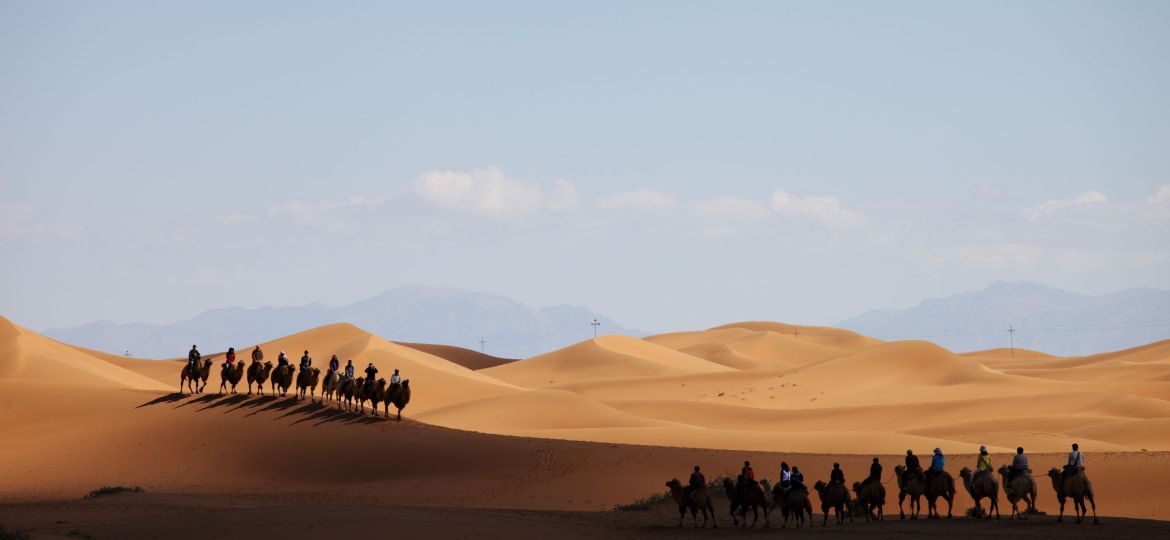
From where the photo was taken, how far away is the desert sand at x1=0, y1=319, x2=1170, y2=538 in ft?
118

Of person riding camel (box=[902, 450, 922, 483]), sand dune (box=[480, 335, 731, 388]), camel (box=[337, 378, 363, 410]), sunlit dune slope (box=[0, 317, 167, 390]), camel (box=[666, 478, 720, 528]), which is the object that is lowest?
camel (box=[666, 478, 720, 528])

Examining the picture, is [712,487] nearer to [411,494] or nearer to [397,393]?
[411,494]

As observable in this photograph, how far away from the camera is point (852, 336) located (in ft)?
532

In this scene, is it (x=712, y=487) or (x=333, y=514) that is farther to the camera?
(x=712, y=487)

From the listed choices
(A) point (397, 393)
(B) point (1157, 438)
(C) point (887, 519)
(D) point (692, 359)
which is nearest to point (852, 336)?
(D) point (692, 359)

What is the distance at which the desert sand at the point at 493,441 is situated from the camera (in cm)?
3609

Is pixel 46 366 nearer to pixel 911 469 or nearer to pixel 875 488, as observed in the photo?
pixel 875 488

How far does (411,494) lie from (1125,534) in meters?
19.0

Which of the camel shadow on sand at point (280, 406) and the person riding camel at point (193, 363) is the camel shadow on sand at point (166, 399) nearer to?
the camel shadow on sand at point (280, 406)

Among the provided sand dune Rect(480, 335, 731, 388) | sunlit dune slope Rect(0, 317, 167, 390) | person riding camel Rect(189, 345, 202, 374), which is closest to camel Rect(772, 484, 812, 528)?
person riding camel Rect(189, 345, 202, 374)

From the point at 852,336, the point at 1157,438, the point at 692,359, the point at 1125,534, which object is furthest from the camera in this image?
the point at 852,336

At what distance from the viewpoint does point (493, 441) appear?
44.7 meters

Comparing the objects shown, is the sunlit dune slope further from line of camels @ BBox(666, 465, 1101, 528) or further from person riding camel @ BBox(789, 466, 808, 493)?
person riding camel @ BBox(789, 466, 808, 493)

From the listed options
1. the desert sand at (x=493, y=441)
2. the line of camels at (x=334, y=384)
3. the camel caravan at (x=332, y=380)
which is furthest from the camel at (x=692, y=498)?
the line of camels at (x=334, y=384)
